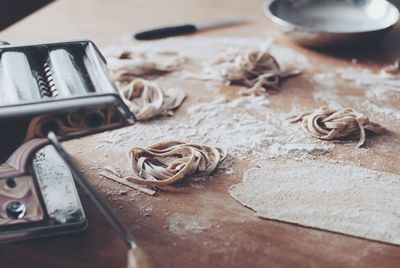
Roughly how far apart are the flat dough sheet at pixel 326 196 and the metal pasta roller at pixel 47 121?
258 mm

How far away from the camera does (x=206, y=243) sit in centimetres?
79


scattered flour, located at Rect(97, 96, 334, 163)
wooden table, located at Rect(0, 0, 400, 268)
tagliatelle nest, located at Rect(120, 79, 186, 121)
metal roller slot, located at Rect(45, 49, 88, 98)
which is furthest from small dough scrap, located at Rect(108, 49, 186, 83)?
metal roller slot, located at Rect(45, 49, 88, 98)

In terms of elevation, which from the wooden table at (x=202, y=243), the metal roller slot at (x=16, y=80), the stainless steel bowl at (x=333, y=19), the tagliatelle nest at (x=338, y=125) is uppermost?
the metal roller slot at (x=16, y=80)

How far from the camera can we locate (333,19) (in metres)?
1.46

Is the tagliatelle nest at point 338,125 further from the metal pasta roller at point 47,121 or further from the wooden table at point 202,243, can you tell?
the metal pasta roller at point 47,121

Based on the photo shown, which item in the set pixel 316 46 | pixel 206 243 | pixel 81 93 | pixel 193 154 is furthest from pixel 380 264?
pixel 316 46

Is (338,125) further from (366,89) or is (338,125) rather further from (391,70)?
(391,70)

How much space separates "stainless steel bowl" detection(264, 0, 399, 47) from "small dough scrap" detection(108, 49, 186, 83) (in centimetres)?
27

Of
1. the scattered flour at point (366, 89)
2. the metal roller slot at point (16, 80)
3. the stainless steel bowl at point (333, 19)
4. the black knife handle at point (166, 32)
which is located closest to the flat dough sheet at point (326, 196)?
the scattered flour at point (366, 89)

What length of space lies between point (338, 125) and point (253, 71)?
0.92 ft

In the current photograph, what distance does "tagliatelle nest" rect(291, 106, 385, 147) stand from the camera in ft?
3.39

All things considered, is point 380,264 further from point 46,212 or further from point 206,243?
point 46,212

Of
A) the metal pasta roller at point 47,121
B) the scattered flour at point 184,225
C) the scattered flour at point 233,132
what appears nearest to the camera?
the metal pasta roller at point 47,121

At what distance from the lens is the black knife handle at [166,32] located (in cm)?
141
